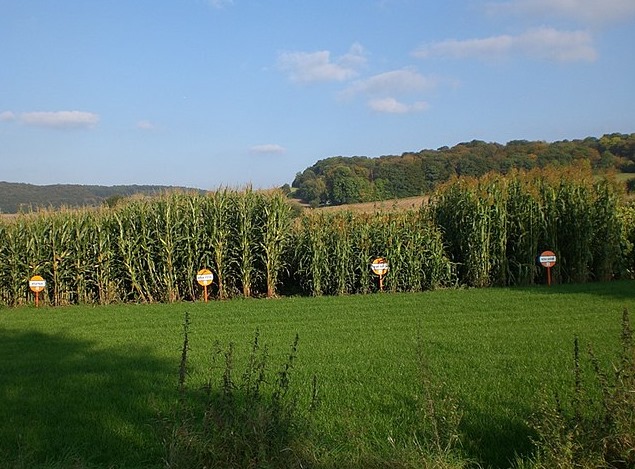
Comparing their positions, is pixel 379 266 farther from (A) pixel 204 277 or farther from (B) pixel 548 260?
(A) pixel 204 277

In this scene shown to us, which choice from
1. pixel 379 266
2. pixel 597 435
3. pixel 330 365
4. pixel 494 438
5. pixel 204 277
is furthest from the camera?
pixel 379 266

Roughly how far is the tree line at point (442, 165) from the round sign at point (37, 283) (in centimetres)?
1742

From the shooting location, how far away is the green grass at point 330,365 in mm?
5211

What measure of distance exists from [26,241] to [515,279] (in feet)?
51.3

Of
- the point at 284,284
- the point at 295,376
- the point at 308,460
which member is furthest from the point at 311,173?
the point at 308,460

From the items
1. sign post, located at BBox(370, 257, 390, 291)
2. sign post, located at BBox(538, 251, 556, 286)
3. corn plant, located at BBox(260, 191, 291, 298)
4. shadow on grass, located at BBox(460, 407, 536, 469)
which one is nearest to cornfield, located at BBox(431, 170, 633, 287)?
sign post, located at BBox(538, 251, 556, 286)

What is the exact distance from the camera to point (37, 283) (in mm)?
17344

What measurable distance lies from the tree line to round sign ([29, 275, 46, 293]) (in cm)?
1742

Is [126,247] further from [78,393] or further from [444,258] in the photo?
[78,393]

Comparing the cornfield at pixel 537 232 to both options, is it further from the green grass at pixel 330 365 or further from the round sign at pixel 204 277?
the round sign at pixel 204 277

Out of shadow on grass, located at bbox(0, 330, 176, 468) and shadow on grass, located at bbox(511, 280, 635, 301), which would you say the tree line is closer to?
shadow on grass, located at bbox(511, 280, 635, 301)

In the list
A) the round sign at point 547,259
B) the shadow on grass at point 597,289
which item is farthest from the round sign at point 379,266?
the round sign at point 547,259

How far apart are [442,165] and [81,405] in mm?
35871

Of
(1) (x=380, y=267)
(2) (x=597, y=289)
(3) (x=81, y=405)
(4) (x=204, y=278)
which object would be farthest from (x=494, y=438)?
(4) (x=204, y=278)
